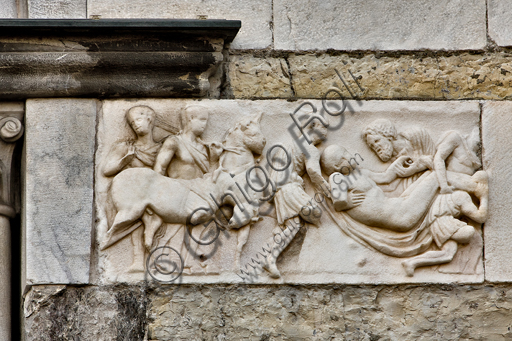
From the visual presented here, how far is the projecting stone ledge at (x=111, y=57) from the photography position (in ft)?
9.84

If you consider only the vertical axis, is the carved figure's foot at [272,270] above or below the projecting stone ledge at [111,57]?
below

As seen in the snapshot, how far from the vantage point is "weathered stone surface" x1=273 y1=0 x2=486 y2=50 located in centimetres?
322

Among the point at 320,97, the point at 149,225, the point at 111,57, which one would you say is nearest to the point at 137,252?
the point at 149,225

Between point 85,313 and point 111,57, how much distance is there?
3.56 ft

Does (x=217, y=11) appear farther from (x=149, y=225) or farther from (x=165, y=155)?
(x=149, y=225)

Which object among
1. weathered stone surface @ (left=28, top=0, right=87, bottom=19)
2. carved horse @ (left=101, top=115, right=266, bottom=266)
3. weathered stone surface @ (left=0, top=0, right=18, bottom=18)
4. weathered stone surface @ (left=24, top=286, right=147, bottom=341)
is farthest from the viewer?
weathered stone surface @ (left=0, top=0, right=18, bottom=18)

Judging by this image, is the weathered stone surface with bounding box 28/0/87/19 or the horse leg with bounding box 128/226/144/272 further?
the weathered stone surface with bounding box 28/0/87/19

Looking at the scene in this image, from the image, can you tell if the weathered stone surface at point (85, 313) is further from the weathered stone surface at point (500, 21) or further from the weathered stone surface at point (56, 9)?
the weathered stone surface at point (500, 21)

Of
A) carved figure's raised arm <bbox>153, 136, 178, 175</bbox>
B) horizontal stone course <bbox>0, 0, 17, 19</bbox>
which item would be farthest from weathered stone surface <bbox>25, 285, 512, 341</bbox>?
horizontal stone course <bbox>0, 0, 17, 19</bbox>

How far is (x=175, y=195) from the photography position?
297 cm

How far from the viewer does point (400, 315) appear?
2.98 m

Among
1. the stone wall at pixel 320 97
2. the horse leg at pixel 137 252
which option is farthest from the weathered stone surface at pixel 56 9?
the horse leg at pixel 137 252

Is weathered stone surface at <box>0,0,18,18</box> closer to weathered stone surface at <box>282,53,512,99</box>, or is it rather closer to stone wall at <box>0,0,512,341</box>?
stone wall at <box>0,0,512,341</box>

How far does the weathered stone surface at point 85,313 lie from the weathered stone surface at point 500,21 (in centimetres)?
198
